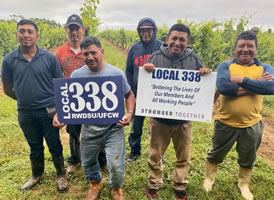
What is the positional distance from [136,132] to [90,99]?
4.68ft

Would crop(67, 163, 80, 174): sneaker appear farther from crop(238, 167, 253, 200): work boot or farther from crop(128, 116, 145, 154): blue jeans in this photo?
crop(238, 167, 253, 200): work boot

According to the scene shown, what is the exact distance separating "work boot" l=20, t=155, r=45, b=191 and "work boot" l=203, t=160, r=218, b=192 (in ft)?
7.89

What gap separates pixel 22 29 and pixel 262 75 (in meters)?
2.83

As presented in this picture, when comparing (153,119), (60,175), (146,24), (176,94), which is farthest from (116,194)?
(146,24)

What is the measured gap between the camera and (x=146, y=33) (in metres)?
3.28

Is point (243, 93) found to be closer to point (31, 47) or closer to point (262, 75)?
point (262, 75)

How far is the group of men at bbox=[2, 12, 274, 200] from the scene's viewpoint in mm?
2445

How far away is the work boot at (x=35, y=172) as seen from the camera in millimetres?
3123

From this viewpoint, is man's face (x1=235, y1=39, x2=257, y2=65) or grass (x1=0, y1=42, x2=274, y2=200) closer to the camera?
man's face (x1=235, y1=39, x2=257, y2=65)

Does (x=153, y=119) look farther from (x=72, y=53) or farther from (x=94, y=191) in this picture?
(x=72, y=53)

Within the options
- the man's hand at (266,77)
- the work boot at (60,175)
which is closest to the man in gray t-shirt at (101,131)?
the work boot at (60,175)

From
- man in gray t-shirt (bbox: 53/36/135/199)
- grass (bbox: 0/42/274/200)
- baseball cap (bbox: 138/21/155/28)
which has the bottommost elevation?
grass (bbox: 0/42/274/200)

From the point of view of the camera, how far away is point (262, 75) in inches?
93.0

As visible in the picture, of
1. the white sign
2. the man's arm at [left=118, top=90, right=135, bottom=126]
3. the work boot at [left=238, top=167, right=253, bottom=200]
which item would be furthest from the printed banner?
the work boot at [left=238, top=167, right=253, bottom=200]
